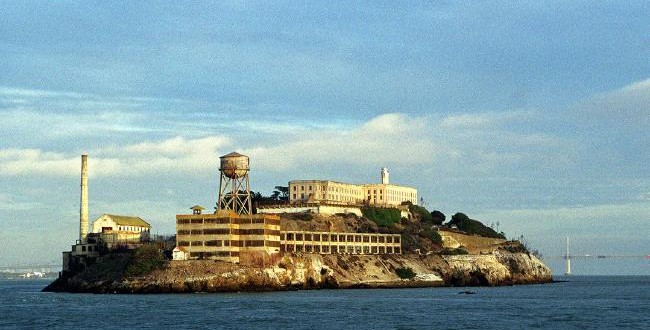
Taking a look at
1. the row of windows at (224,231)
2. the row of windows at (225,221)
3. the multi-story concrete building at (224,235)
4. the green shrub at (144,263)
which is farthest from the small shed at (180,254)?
the row of windows at (225,221)

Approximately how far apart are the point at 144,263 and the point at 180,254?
22.4 ft

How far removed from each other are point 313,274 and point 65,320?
81358mm

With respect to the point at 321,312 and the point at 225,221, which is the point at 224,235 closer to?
the point at 225,221

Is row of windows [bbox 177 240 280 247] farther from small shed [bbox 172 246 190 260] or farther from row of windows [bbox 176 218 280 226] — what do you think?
row of windows [bbox 176 218 280 226]

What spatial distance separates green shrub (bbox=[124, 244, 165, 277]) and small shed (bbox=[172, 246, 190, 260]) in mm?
2061

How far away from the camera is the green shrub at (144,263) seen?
17766 centimetres

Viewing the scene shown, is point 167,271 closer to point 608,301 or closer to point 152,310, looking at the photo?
point 152,310

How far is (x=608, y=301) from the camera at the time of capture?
16462 centimetres

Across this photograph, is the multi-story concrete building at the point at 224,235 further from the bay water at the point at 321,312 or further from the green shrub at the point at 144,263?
the bay water at the point at 321,312

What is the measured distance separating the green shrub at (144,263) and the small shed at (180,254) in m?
2.06

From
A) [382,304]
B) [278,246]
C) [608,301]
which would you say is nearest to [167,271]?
[278,246]

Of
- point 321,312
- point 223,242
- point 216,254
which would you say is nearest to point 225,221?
point 223,242

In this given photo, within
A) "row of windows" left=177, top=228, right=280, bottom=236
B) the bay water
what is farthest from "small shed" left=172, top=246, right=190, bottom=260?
the bay water

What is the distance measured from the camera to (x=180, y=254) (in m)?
182
